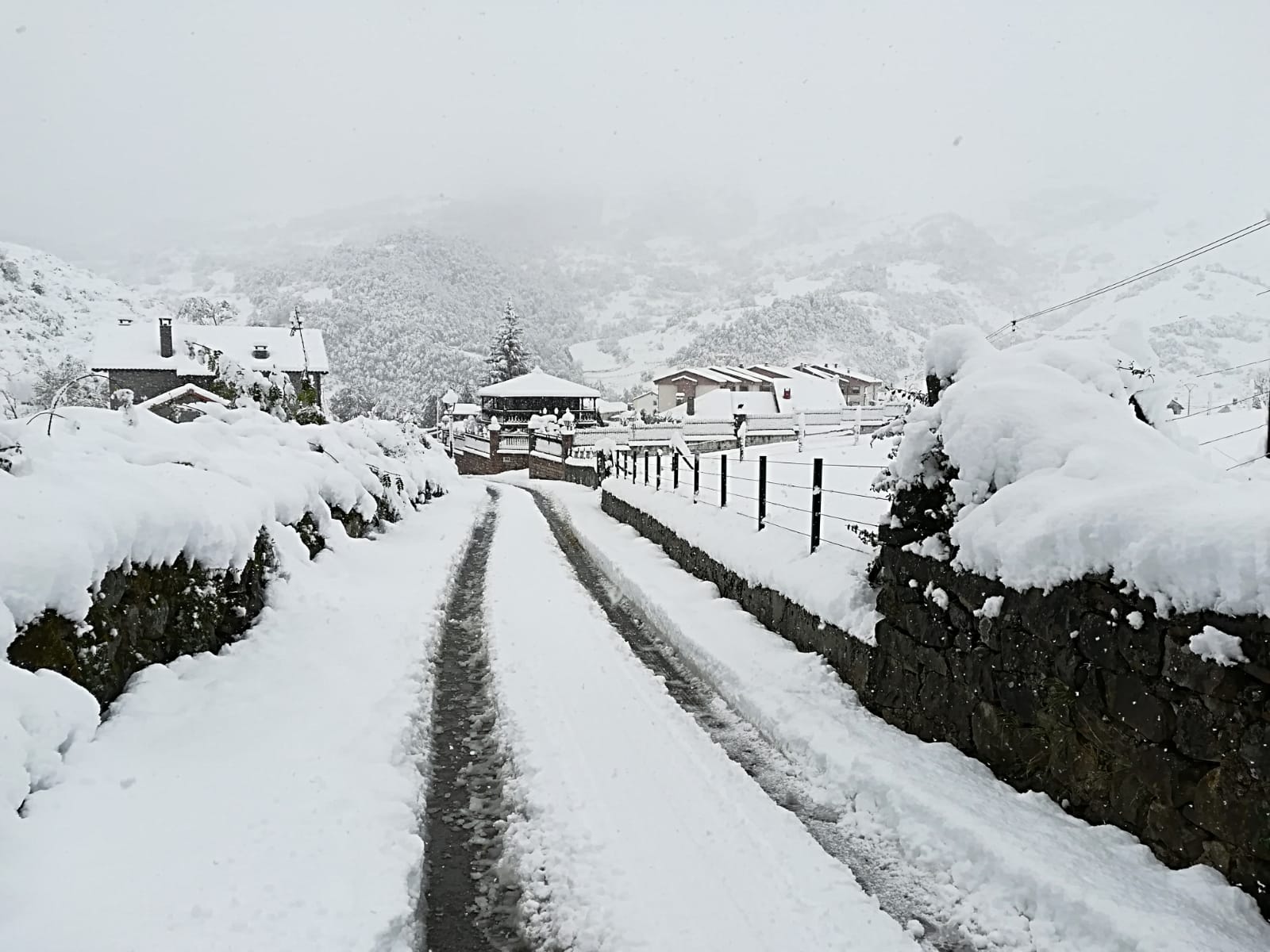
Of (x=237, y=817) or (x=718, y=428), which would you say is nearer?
(x=237, y=817)

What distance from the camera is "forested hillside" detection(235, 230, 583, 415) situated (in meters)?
101

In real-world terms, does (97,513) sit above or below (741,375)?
below

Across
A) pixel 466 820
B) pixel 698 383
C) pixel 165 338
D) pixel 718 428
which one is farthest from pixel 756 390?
pixel 466 820

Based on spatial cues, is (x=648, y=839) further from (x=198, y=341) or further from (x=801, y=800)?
(x=198, y=341)

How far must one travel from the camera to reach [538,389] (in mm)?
59062

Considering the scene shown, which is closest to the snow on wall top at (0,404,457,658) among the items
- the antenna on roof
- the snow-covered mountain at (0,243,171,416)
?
the antenna on roof

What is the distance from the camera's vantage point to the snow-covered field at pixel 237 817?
9.87 feet

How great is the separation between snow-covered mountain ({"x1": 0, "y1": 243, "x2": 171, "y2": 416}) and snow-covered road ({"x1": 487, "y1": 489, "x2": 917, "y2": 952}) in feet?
166

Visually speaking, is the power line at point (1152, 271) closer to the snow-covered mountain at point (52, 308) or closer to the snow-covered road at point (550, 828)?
the snow-covered road at point (550, 828)

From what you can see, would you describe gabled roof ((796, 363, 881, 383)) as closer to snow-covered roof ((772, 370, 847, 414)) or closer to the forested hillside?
snow-covered roof ((772, 370, 847, 414))

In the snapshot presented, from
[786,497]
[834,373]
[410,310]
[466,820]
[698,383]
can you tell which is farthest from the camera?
[410,310]

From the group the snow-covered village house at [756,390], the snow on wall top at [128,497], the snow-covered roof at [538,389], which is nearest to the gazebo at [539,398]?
the snow-covered roof at [538,389]

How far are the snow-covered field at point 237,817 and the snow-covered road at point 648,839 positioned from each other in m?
0.64

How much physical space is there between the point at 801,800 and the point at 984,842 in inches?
39.6
